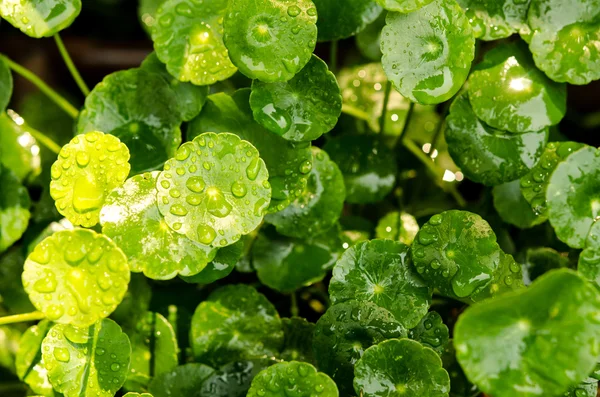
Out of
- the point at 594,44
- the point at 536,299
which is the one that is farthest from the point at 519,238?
the point at 536,299

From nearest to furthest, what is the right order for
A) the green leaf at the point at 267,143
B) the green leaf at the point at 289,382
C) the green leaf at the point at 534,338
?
the green leaf at the point at 534,338, the green leaf at the point at 289,382, the green leaf at the point at 267,143

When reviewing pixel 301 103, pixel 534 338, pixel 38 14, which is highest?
pixel 38 14

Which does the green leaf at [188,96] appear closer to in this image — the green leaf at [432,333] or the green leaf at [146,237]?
the green leaf at [146,237]

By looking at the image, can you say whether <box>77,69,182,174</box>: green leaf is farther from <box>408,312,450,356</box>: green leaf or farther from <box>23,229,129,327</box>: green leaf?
<box>408,312,450,356</box>: green leaf

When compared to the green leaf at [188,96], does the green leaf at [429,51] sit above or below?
above

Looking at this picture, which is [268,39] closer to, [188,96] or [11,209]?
[188,96]

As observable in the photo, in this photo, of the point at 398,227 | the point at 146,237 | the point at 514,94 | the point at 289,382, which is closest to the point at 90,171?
the point at 146,237

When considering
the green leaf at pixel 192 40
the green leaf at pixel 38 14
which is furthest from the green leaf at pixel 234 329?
the green leaf at pixel 38 14
